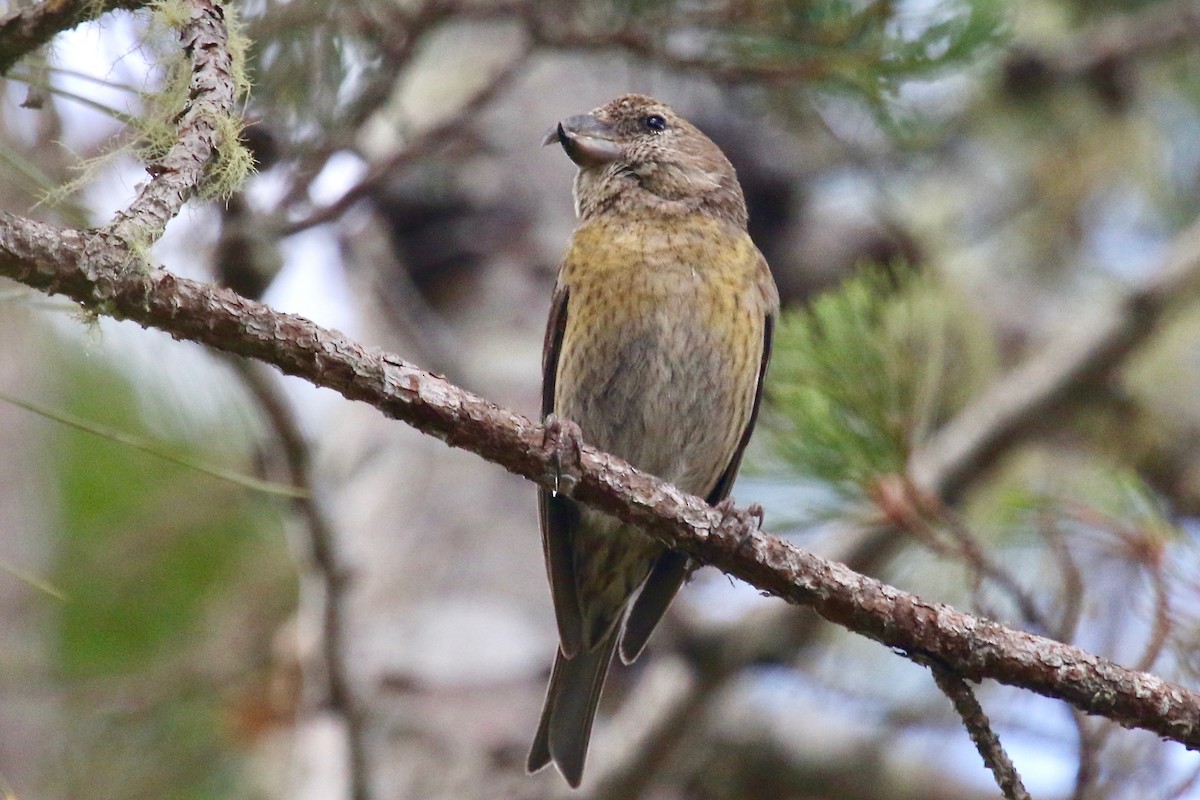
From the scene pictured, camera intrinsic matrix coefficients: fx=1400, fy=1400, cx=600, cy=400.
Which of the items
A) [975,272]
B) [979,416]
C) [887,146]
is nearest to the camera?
[979,416]

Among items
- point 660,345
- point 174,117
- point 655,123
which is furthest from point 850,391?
point 174,117

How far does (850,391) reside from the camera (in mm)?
3377

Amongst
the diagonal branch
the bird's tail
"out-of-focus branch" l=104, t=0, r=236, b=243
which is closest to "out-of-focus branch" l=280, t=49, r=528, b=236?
"out-of-focus branch" l=104, t=0, r=236, b=243

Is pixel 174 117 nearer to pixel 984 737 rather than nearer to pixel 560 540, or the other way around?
pixel 984 737

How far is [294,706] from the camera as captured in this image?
214 inches

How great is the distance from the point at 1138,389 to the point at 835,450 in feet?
8.24

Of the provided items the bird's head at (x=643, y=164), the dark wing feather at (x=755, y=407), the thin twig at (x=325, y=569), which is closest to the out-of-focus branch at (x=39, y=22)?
the thin twig at (x=325, y=569)

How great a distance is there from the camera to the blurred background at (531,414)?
3324mm

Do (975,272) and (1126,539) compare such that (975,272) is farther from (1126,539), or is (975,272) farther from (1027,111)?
(1126,539)

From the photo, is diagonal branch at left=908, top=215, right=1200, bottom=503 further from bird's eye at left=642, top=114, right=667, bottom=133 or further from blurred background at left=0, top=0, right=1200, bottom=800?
bird's eye at left=642, top=114, right=667, bottom=133

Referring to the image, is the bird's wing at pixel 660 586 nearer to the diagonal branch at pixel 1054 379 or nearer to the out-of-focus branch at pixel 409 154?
the diagonal branch at pixel 1054 379

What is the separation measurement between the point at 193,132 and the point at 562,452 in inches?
30.6

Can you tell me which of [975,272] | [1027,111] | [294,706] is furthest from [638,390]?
[975,272]

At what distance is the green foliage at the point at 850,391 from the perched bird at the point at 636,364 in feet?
0.75
